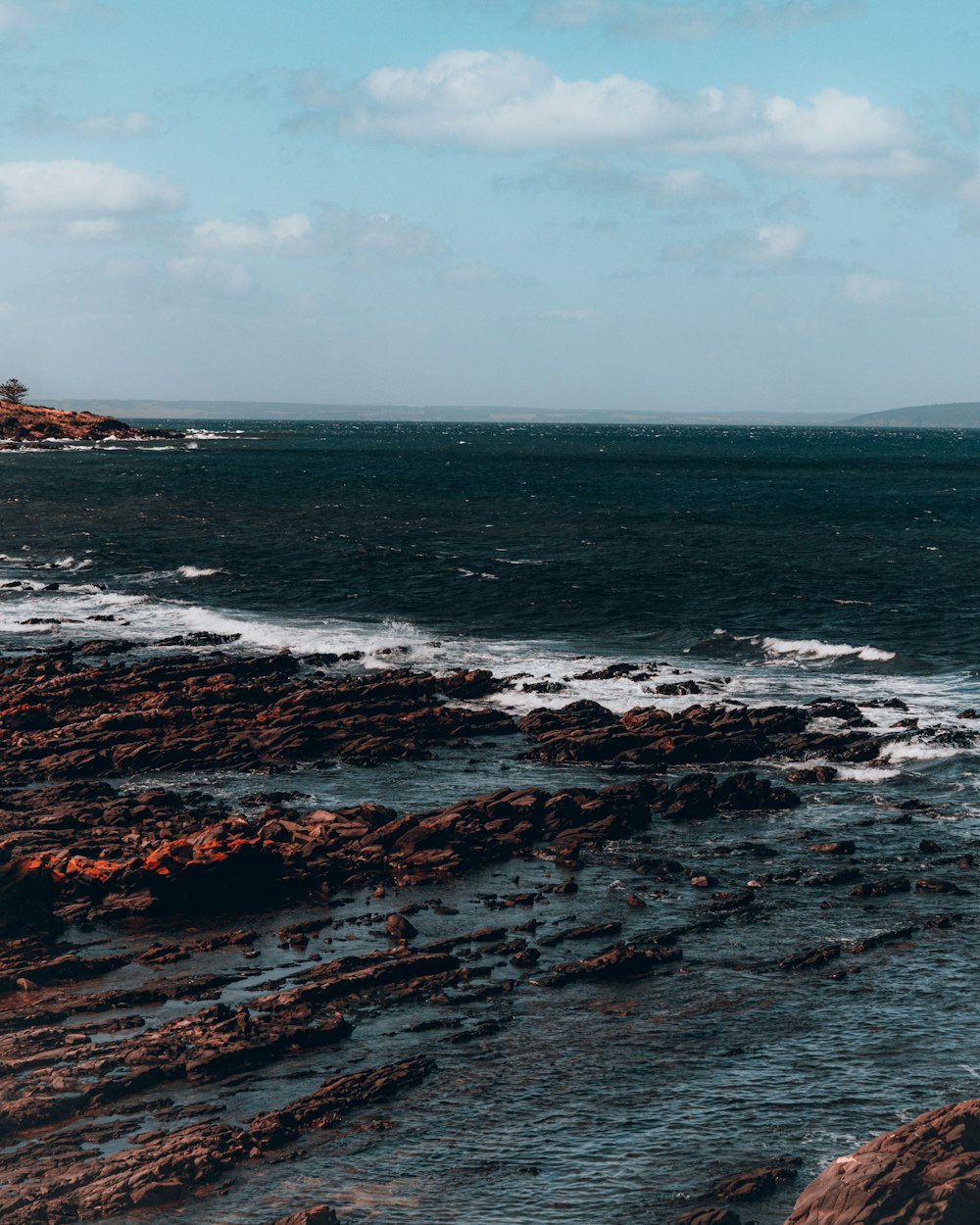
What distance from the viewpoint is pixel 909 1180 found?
15289mm

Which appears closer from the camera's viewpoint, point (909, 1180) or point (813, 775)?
point (909, 1180)

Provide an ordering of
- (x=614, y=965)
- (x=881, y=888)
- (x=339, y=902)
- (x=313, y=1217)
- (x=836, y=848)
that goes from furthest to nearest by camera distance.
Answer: (x=836, y=848) < (x=881, y=888) < (x=339, y=902) < (x=614, y=965) < (x=313, y=1217)

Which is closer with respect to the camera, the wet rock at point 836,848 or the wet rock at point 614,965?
the wet rock at point 614,965

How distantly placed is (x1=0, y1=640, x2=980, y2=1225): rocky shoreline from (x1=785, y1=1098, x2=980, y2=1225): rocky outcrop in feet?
0.17

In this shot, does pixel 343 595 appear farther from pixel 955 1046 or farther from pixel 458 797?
pixel 955 1046

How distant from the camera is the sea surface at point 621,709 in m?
20.0

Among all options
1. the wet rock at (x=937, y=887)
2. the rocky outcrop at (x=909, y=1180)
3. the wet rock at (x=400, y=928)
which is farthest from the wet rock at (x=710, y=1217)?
the wet rock at (x=937, y=887)

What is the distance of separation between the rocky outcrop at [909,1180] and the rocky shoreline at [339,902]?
52 mm

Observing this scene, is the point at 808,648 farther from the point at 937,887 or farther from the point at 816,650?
the point at 937,887

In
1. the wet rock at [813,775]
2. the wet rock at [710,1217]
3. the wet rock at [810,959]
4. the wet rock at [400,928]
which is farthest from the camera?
the wet rock at [813,775]

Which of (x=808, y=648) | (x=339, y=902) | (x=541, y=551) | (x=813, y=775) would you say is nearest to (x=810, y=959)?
(x=339, y=902)

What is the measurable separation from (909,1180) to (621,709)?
34.2 metres

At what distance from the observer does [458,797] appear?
128 ft

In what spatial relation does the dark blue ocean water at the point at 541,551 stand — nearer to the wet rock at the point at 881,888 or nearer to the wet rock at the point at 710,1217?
the wet rock at the point at 881,888
